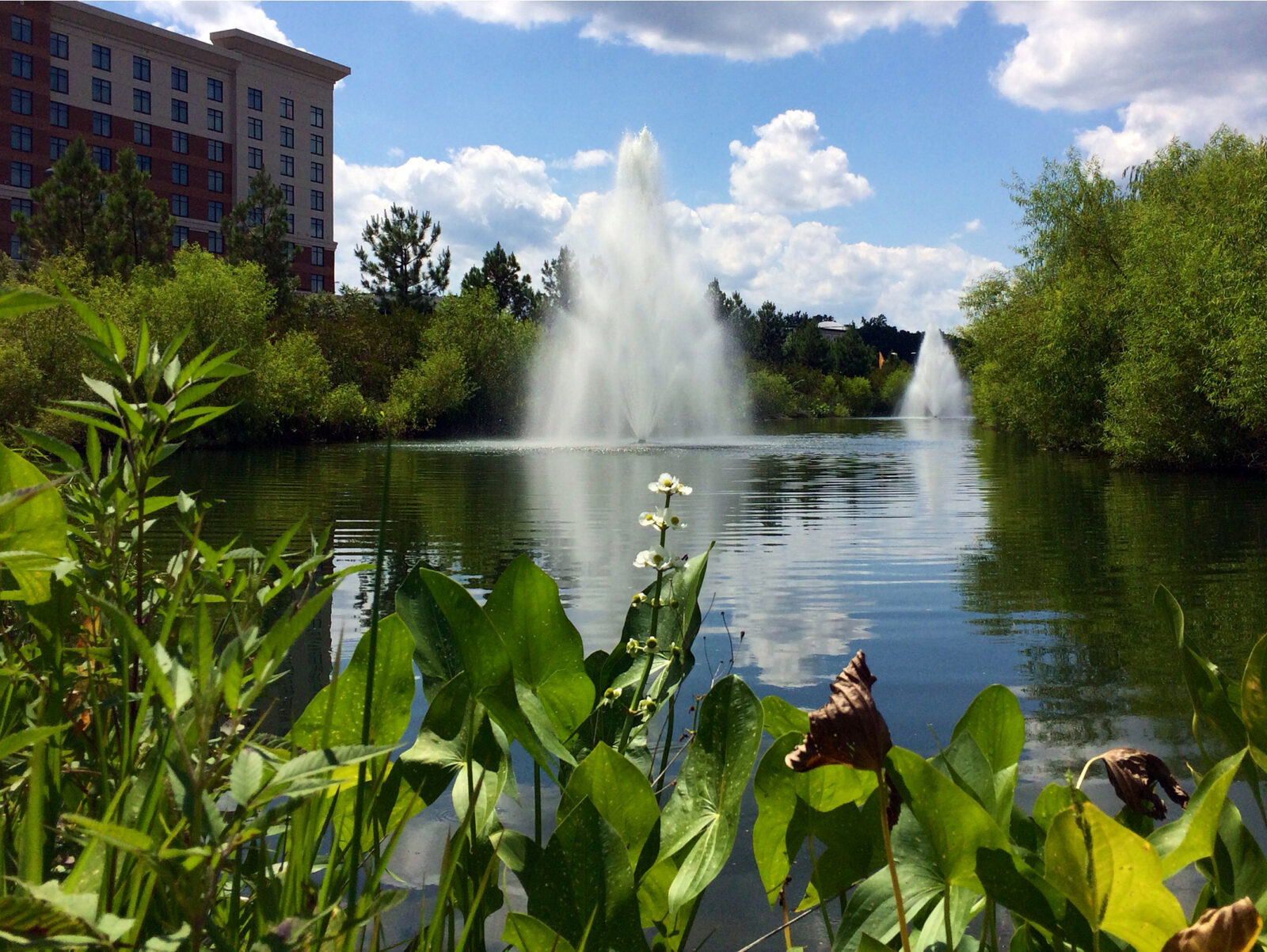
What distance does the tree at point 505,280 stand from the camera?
7412cm

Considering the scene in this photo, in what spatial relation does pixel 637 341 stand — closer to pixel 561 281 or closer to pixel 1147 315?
pixel 1147 315

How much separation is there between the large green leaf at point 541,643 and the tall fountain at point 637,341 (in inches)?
1335

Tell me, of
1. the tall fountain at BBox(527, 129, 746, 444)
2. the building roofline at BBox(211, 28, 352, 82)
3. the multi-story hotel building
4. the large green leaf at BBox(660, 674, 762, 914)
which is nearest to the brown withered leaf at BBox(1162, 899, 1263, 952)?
the large green leaf at BBox(660, 674, 762, 914)

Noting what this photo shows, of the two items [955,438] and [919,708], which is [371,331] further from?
[919,708]

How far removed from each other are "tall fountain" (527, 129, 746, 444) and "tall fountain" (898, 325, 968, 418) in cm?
4868

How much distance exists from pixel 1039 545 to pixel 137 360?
423 inches

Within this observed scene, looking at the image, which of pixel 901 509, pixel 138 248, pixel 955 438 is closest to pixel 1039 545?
pixel 901 509

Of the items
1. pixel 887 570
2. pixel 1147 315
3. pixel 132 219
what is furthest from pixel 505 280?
pixel 887 570

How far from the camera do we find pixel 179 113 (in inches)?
2574

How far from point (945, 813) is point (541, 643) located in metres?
0.48

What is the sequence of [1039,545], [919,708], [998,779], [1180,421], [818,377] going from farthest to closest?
1. [818,377]
2. [1180,421]
3. [1039,545]
4. [919,708]
5. [998,779]

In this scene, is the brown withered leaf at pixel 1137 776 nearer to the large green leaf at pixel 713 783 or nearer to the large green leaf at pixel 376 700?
the large green leaf at pixel 713 783

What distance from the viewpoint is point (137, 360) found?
1192mm

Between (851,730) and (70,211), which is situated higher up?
(70,211)
